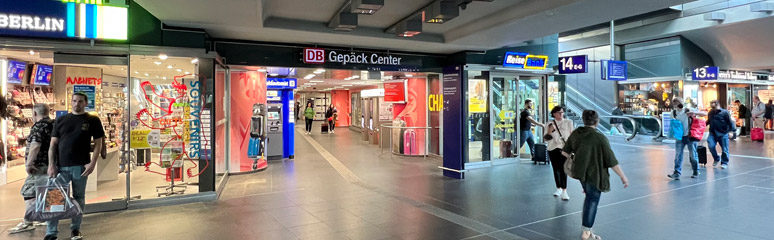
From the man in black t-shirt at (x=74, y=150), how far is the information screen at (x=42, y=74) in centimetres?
562

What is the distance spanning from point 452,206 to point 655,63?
1517cm

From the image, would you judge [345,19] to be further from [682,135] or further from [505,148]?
[682,135]

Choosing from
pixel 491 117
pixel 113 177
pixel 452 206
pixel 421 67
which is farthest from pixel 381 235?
pixel 113 177

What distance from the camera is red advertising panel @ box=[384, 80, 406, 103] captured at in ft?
37.4

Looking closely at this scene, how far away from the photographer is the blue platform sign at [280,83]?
34.9 ft

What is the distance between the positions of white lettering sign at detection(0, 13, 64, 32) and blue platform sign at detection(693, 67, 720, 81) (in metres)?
18.5

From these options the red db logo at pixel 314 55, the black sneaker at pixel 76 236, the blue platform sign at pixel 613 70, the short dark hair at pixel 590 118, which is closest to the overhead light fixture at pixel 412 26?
the red db logo at pixel 314 55

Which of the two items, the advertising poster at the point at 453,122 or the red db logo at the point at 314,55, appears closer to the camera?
the red db logo at the point at 314,55

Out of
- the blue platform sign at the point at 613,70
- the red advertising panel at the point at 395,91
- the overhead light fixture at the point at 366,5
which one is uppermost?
the blue platform sign at the point at 613,70

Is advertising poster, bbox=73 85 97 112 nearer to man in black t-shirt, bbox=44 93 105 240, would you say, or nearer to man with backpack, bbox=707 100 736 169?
man in black t-shirt, bbox=44 93 105 240

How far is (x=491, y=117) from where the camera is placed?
8766mm

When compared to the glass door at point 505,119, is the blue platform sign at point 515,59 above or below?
above

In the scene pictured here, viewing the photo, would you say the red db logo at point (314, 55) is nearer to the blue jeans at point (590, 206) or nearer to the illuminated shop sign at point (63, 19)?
the illuminated shop sign at point (63, 19)

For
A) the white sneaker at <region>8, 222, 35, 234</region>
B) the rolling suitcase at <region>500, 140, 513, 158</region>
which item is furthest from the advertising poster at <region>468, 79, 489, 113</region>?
the white sneaker at <region>8, 222, 35, 234</region>
